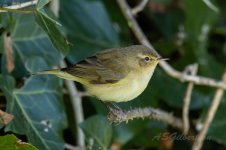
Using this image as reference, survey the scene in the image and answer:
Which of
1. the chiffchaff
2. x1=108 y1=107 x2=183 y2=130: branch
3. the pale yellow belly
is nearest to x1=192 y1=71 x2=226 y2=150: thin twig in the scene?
x1=108 y1=107 x2=183 y2=130: branch

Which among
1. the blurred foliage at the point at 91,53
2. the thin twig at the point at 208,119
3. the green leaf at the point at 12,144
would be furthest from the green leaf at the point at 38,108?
the thin twig at the point at 208,119

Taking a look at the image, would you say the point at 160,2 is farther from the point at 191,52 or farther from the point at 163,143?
the point at 163,143

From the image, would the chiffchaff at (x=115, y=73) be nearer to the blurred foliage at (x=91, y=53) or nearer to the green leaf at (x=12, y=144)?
the blurred foliage at (x=91, y=53)

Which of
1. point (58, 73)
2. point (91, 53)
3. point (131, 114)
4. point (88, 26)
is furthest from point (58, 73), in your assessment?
point (88, 26)

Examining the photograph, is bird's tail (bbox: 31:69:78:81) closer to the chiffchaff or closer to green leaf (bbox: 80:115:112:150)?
the chiffchaff

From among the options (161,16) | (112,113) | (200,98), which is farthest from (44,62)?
(161,16)

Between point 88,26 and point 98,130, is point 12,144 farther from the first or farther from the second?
point 88,26
